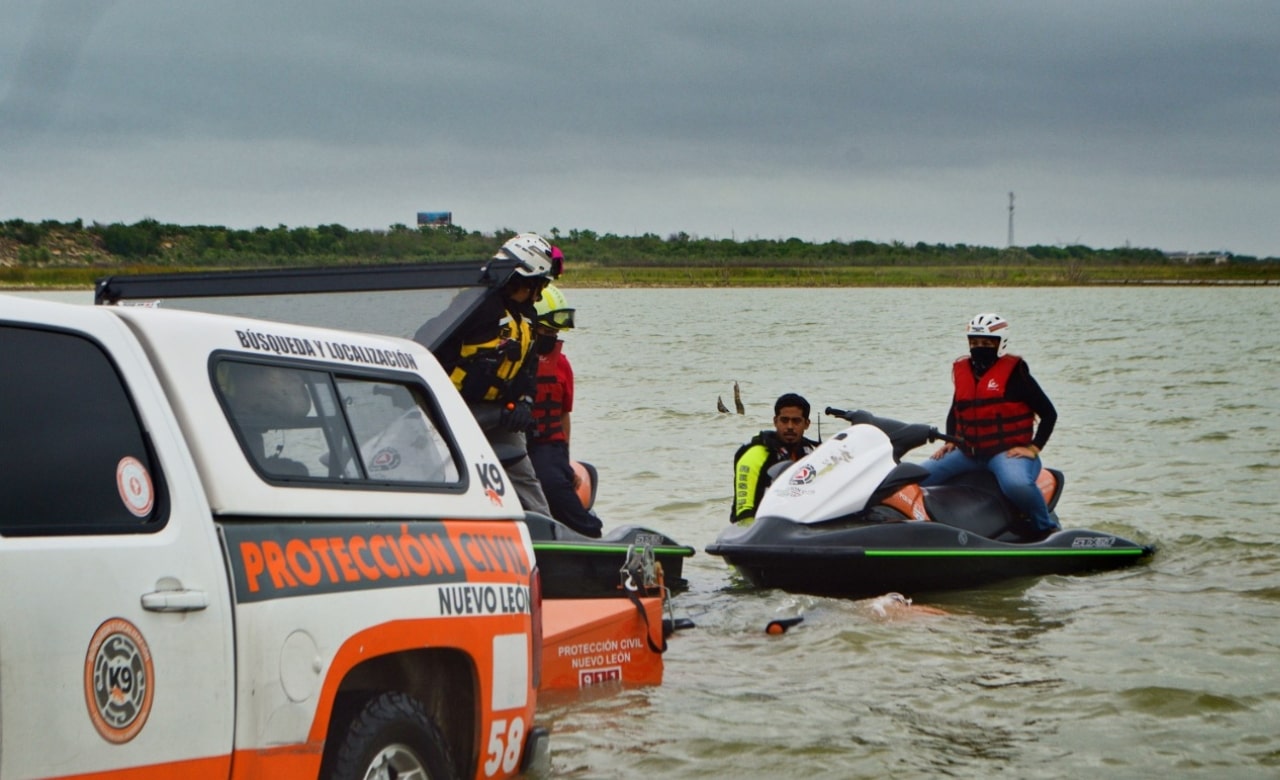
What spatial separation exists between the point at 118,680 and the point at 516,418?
5377 millimetres

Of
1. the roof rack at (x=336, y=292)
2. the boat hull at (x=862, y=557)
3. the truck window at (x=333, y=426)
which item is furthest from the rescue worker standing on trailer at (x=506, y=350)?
the truck window at (x=333, y=426)

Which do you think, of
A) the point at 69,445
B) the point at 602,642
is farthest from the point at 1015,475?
the point at 69,445

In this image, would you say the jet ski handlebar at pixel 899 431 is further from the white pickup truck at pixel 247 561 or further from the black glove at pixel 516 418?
the white pickup truck at pixel 247 561

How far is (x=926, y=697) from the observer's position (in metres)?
8.33

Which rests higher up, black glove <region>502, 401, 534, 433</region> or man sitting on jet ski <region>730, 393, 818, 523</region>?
black glove <region>502, 401, 534, 433</region>

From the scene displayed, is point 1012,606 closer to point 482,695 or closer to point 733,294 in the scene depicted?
point 482,695

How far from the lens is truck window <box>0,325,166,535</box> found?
349 centimetres

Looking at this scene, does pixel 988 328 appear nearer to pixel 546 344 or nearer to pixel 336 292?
pixel 546 344

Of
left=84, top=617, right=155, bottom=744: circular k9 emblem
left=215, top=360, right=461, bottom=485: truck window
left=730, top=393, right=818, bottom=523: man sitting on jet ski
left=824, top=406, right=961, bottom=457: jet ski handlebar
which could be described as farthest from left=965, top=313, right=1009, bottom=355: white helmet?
left=84, top=617, right=155, bottom=744: circular k9 emblem

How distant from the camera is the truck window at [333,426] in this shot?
4.31m

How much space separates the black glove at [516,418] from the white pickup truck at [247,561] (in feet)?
11.6

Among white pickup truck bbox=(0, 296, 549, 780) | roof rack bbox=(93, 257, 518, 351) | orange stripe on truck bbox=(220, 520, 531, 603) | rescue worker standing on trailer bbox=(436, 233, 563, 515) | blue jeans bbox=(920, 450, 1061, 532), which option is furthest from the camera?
blue jeans bbox=(920, 450, 1061, 532)

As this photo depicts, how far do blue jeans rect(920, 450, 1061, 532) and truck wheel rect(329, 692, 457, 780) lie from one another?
23.8 ft

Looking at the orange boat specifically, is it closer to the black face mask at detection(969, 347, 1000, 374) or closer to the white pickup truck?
the white pickup truck
